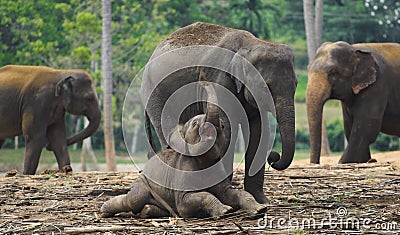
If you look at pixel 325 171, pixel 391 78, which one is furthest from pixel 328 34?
pixel 325 171

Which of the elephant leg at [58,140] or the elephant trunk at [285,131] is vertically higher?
the elephant trunk at [285,131]

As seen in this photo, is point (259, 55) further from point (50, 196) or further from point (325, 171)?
point (325, 171)

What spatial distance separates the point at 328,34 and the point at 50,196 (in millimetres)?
28745

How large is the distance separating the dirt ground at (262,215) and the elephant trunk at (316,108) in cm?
220

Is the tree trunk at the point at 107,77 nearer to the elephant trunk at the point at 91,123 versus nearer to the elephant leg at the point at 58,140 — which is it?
the elephant trunk at the point at 91,123

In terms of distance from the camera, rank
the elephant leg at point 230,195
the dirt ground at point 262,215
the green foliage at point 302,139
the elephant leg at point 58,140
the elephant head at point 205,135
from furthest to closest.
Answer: the green foliage at point 302,139 → the elephant leg at point 58,140 → the elephant leg at point 230,195 → the elephant head at point 205,135 → the dirt ground at point 262,215

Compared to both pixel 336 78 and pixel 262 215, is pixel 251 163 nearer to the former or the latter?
pixel 262 215

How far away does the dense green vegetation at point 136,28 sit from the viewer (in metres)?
26.8

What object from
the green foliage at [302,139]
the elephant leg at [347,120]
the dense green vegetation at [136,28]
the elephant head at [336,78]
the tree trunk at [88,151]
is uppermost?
the elephant head at [336,78]

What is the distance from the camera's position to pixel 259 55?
638 centimetres

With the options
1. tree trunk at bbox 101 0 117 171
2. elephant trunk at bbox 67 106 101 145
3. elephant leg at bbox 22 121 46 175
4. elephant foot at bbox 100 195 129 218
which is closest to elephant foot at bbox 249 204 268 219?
elephant foot at bbox 100 195 129 218

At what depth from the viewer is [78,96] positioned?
14.8 meters

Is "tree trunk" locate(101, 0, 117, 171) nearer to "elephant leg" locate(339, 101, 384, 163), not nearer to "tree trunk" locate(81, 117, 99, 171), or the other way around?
"tree trunk" locate(81, 117, 99, 171)

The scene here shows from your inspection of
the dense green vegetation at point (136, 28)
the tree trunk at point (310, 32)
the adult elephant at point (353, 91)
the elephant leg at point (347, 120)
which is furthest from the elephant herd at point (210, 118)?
the dense green vegetation at point (136, 28)
